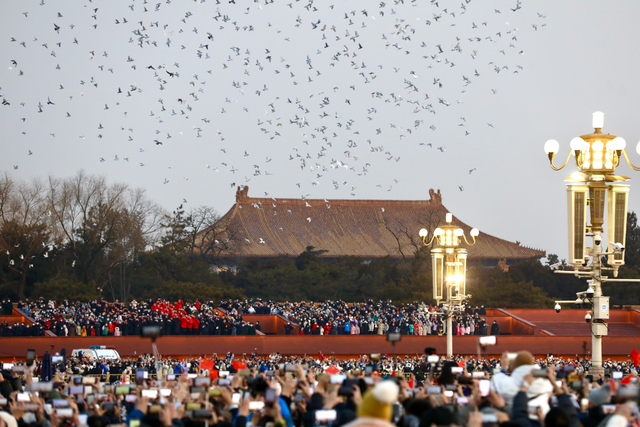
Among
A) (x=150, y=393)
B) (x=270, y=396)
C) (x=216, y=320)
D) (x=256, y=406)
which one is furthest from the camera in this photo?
(x=216, y=320)

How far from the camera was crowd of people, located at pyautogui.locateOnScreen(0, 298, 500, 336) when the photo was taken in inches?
1309

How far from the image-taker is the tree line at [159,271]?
47.8m

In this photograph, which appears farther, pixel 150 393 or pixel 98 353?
pixel 98 353

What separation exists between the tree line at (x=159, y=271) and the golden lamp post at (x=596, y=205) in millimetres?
31670

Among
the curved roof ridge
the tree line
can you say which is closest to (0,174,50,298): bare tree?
the tree line

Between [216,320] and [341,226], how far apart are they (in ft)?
145

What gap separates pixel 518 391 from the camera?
25.3 feet

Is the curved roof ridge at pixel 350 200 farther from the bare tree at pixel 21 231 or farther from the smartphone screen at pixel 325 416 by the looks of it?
the smartphone screen at pixel 325 416

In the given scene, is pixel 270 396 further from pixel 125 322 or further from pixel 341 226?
pixel 341 226

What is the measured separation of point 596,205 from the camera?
1420 cm

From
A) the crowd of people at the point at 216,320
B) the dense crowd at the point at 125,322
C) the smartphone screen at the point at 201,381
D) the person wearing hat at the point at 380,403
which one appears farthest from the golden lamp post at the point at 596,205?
the dense crowd at the point at 125,322

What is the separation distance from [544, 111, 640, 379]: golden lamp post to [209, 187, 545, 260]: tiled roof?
57.3m

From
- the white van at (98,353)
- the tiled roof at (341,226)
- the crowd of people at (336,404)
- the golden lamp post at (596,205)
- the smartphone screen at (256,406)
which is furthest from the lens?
the tiled roof at (341,226)

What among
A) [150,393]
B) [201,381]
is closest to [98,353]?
[150,393]
